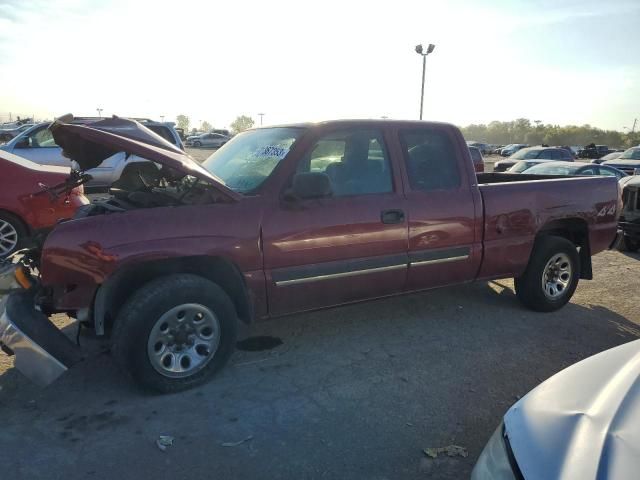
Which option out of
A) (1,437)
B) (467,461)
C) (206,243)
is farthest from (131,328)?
(467,461)

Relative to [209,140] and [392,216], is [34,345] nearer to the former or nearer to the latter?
[392,216]

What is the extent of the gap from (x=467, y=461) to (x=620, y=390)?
43.5 inches

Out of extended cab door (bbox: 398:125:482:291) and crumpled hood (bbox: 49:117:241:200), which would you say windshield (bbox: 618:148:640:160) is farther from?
crumpled hood (bbox: 49:117:241:200)

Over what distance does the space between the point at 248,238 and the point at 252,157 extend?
0.89 m

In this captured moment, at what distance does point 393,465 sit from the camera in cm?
271

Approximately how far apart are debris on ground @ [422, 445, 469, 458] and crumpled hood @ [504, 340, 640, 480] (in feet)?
2.85

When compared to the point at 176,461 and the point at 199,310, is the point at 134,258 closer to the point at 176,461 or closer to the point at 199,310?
the point at 199,310

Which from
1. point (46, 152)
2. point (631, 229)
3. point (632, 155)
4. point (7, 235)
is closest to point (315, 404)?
point (7, 235)

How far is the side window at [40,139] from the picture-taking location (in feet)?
35.3

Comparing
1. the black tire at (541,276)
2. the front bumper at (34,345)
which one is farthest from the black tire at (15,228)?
the black tire at (541,276)

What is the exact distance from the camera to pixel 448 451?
2832 millimetres

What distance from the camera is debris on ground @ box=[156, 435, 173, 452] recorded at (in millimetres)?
2838

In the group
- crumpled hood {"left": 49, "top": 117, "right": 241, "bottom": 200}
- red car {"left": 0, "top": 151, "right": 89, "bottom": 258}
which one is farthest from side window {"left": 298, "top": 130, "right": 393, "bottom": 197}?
red car {"left": 0, "top": 151, "right": 89, "bottom": 258}

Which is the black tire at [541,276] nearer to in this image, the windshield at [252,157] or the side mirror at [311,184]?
the side mirror at [311,184]
